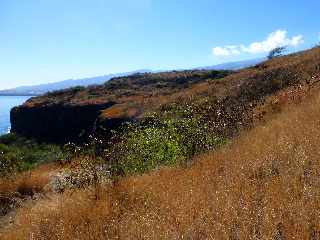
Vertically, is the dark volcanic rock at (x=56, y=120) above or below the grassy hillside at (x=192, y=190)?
below

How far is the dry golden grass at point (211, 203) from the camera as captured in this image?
4.77m

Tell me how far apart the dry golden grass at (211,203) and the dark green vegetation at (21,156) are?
15.9ft

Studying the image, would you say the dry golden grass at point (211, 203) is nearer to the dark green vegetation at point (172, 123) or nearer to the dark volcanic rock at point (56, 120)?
the dark green vegetation at point (172, 123)

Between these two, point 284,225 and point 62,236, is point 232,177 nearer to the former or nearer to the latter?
point 284,225

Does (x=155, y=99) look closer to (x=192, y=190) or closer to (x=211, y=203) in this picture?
(x=192, y=190)

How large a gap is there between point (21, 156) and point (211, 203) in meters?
16.1

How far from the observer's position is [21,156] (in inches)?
802

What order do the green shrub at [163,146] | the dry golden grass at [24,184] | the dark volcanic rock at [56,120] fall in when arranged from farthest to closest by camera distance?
the dark volcanic rock at [56,120]
the dry golden grass at [24,184]
the green shrub at [163,146]

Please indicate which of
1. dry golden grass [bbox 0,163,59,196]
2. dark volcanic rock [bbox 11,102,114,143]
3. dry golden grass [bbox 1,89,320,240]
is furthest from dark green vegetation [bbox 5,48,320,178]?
dry golden grass [bbox 0,163,59,196]

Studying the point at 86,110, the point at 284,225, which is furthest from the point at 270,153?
the point at 86,110

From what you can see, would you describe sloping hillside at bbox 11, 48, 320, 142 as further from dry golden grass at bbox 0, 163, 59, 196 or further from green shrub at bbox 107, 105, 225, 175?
dry golden grass at bbox 0, 163, 59, 196

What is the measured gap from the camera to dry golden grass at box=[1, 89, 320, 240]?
188 inches

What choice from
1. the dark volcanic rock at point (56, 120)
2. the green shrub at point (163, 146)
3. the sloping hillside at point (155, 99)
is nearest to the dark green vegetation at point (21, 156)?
the green shrub at point (163, 146)

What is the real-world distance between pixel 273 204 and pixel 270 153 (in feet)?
7.95
